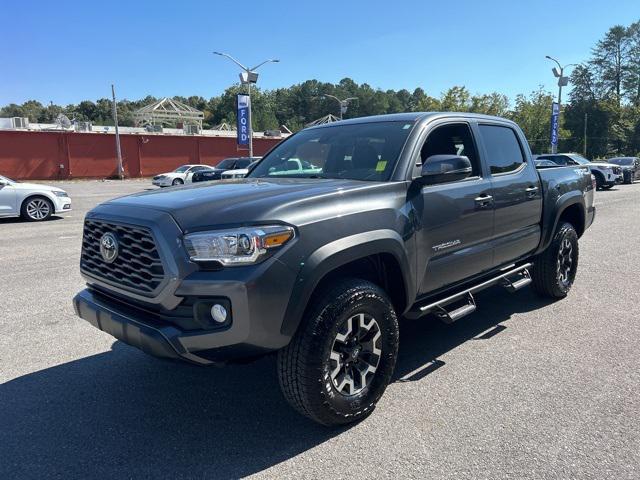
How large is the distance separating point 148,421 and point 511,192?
3496 millimetres

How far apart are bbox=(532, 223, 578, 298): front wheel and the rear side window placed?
41.1 inches

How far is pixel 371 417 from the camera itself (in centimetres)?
328

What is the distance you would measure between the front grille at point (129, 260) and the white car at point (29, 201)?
11.0 m

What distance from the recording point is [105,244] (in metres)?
3.16

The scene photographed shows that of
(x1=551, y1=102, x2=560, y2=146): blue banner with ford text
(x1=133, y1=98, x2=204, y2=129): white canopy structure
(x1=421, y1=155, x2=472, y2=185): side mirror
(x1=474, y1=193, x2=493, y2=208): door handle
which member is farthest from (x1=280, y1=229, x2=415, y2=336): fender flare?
(x1=133, y1=98, x2=204, y2=129): white canopy structure

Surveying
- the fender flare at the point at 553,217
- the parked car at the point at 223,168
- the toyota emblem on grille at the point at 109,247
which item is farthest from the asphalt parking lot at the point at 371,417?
the parked car at the point at 223,168

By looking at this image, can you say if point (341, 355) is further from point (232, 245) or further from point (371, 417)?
point (232, 245)

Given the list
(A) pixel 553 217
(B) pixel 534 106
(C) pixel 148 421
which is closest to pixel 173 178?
(A) pixel 553 217

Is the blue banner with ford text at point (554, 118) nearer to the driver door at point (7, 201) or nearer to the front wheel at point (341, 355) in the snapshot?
the driver door at point (7, 201)

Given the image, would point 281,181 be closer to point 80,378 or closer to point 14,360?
point 80,378

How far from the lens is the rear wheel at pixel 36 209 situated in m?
12.9

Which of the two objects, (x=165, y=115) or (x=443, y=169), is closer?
(x=443, y=169)

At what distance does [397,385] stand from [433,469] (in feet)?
3.31

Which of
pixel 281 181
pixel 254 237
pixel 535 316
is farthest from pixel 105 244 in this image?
pixel 535 316
